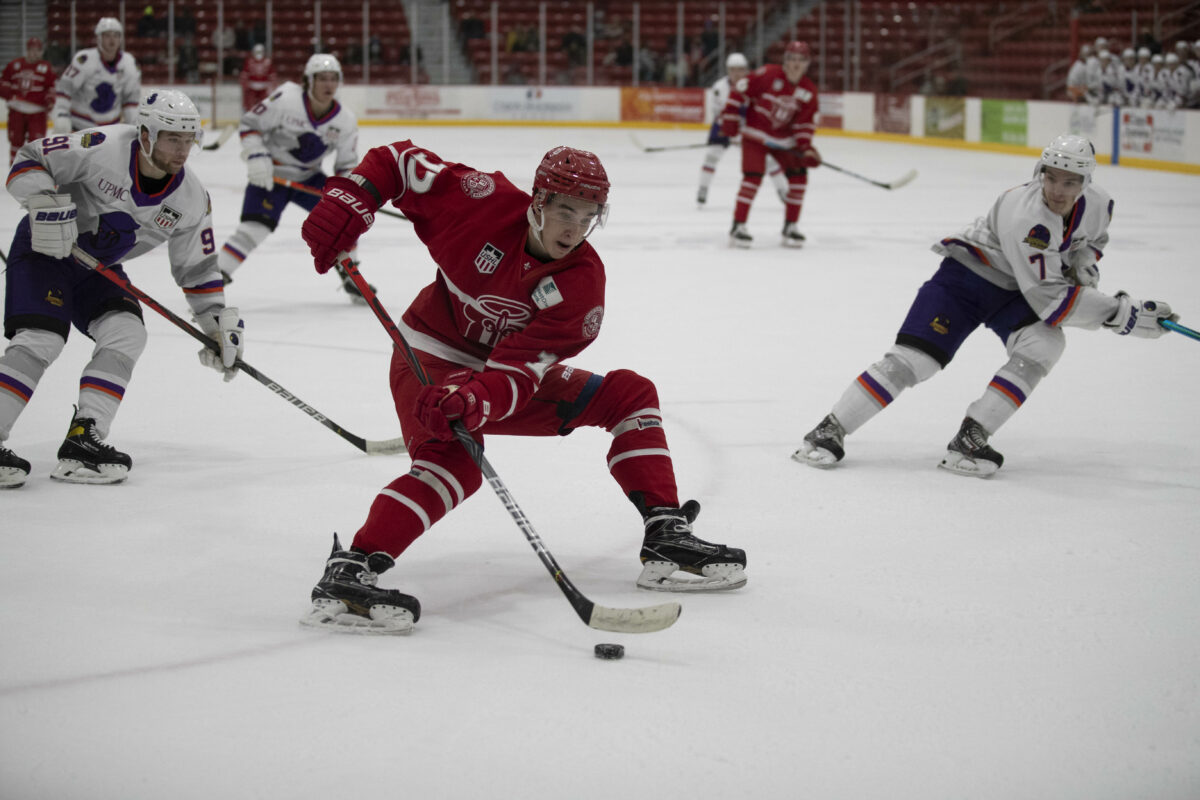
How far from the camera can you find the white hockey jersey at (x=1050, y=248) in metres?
3.52

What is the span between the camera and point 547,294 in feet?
8.36

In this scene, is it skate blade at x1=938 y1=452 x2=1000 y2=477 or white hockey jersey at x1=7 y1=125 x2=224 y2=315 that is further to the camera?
skate blade at x1=938 y1=452 x2=1000 y2=477

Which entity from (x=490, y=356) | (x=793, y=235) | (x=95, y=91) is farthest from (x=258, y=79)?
(x=490, y=356)

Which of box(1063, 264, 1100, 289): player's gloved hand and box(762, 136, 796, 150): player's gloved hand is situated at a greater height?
box(762, 136, 796, 150): player's gloved hand

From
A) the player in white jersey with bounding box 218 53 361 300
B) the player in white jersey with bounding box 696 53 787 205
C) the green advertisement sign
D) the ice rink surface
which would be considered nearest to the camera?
the ice rink surface

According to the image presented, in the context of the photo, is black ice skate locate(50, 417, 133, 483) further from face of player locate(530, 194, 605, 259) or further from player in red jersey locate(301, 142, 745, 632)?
face of player locate(530, 194, 605, 259)

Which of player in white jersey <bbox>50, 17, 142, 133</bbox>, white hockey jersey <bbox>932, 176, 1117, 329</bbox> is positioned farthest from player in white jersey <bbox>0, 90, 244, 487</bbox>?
player in white jersey <bbox>50, 17, 142, 133</bbox>

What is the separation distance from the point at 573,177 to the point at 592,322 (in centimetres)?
30

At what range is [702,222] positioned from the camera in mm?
9664

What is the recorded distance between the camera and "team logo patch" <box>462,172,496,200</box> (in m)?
2.70

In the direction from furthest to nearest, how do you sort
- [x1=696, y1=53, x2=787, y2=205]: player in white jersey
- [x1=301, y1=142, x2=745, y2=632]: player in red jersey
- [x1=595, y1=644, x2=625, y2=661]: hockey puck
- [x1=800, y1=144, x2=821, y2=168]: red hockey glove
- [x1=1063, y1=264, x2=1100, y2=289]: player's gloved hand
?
[x1=696, y1=53, x2=787, y2=205]: player in white jersey < [x1=800, y1=144, x2=821, y2=168]: red hockey glove < [x1=1063, y1=264, x2=1100, y2=289]: player's gloved hand < [x1=301, y1=142, x2=745, y2=632]: player in red jersey < [x1=595, y1=644, x2=625, y2=661]: hockey puck

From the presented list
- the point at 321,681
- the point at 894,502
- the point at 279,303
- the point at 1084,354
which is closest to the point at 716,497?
the point at 894,502

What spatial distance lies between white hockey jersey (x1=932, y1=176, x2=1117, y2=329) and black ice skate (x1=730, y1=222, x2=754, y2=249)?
4.74 meters

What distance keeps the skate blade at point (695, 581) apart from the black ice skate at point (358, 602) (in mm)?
527
